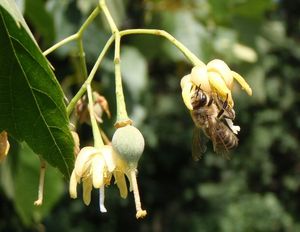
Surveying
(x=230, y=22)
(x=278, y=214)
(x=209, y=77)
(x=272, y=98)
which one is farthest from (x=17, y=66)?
(x=272, y=98)

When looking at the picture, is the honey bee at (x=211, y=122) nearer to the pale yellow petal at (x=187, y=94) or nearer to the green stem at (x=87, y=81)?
the pale yellow petal at (x=187, y=94)

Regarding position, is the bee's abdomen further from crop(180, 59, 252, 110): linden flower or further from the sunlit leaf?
the sunlit leaf

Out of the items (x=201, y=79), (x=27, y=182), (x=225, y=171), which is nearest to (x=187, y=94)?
(x=201, y=79)

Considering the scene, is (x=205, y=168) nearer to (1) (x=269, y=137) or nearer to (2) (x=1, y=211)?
(1) (x=269, y=137)

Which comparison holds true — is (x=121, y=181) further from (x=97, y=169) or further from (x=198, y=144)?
(x=198, y=144)

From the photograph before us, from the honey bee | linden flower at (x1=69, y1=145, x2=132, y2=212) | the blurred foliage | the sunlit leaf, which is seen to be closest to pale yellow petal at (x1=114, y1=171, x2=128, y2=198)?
linden flower at (x1=69, y1=145, x2=132, y2=212)

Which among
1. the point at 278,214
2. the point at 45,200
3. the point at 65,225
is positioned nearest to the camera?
the point at 45,200

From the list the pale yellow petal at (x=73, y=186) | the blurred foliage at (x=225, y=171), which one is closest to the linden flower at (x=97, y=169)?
the pale yellow petal at (x=73, y=186)
